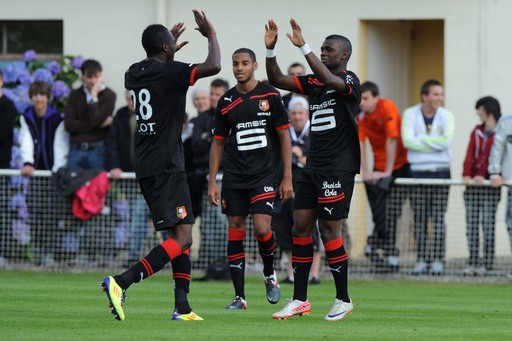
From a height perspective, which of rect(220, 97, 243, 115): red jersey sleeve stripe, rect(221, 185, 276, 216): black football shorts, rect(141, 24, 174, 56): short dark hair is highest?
rect(141, 24, 174, 56): short dark hair

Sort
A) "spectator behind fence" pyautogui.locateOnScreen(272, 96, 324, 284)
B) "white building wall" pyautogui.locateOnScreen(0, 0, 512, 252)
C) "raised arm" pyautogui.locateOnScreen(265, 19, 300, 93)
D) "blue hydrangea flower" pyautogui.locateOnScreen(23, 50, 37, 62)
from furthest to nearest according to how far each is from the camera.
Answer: "blue hydrangea flower" pyautogui.locateOnScreen(23, 50, 37, 62) < "white building wall" pyautogui.locateOnScreen(0, 0, 512, 252) < "spectator behind fence" pyautogui.locateOnScreen(272, 96, 324, 284) < "raised arm" pyautogui.locateOnScreen(265, 19, 300, 93)

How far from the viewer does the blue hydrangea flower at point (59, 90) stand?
1858 cm

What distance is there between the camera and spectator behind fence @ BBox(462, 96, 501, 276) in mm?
15992

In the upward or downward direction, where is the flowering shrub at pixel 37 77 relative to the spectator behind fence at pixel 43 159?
upward

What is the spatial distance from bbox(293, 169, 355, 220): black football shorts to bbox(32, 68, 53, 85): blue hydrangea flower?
8.77m

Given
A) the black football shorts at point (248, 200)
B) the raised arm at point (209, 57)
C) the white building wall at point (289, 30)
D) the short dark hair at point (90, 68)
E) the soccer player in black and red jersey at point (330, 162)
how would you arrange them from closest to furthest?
the raised arm at point (209, 57) < the soccer player in black and red jersey at point (330, 162) < the black football shorts at point (248, 200) < the short dark hair at point (90, 68) < the white building wall at point (289, 30)

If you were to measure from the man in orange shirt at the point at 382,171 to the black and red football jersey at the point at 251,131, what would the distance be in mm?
4392

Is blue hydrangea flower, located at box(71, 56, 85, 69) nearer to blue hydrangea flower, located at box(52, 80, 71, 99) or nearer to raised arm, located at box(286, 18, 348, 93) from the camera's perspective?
blue hydrangea flower, located at box(52, 80, 71, 99)

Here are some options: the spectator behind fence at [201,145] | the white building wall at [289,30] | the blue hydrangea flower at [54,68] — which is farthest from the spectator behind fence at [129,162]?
the blue hydrangea flower at [54,68]

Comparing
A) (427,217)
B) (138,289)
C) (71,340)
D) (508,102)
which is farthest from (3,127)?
(71,340)

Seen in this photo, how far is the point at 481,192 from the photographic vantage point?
16.1 meters

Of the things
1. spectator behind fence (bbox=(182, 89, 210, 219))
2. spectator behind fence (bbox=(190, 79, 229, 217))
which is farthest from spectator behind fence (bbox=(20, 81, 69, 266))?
spectator behind fence (bbox=(190, 79, 229, 217))

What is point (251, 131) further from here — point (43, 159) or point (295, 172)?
point (43, 159)

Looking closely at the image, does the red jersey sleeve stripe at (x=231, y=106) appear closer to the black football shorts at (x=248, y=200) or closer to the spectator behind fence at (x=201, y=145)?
the black football shorts at (x=248, y=200)
